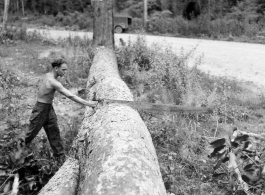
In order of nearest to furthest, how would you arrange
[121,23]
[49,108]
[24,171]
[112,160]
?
[112,160] → [24,171] → [49,108] → [121,23]

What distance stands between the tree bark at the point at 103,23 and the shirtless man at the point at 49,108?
4.60 m

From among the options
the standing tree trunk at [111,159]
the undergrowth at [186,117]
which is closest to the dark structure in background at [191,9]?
the undergrowth at [186,117]

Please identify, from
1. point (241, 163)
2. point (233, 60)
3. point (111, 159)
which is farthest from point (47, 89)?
point (233, 60)

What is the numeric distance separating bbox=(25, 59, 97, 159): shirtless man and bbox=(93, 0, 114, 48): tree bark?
4605 mm

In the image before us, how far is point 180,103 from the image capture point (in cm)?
573

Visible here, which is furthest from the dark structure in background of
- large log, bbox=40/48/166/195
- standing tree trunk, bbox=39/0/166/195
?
large log, bbox=40/48/166/195

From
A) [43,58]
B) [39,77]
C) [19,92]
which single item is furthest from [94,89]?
[43,58]

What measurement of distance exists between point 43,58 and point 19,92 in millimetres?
2943

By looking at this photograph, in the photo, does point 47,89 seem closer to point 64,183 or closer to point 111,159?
point 64,183

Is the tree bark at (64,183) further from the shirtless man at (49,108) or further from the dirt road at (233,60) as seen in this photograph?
the dirt road at (233,60)

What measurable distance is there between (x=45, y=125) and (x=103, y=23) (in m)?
4.92

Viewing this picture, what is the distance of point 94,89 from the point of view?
5.04 metres

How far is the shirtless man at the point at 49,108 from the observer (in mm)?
4125

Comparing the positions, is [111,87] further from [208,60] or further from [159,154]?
[208,60]
